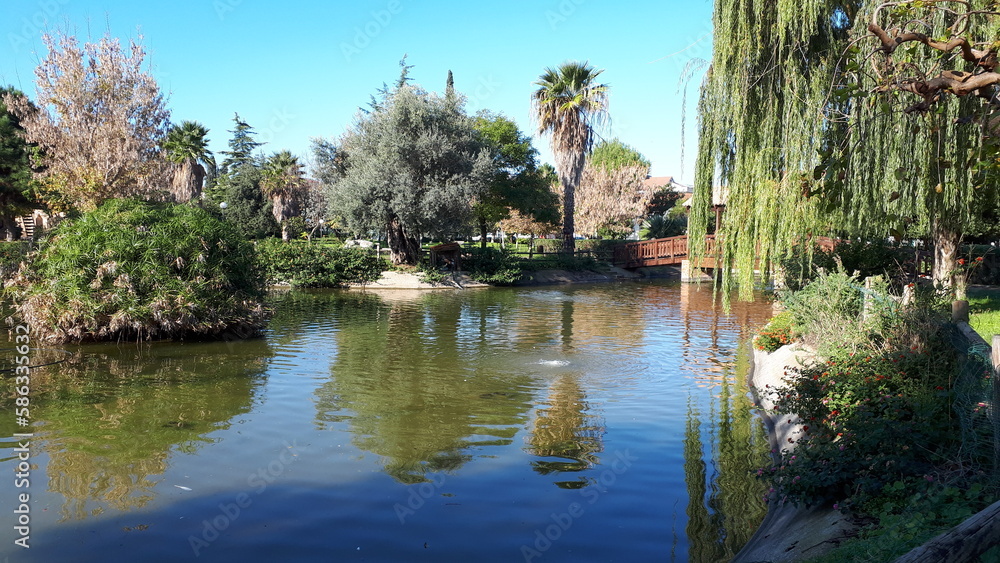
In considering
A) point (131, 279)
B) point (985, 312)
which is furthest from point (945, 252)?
point (131, 279)

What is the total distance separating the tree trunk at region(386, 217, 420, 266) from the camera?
34.9 m

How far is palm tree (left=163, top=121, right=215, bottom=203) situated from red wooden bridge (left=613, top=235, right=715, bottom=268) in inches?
1082

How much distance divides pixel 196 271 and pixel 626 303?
51.7 ft

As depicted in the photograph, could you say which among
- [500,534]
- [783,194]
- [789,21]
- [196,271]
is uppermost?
[789,21]

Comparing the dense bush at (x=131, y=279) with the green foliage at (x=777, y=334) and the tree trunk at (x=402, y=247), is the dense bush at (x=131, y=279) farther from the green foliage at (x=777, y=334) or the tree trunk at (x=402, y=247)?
the tree trunk at (x=402, y=247)

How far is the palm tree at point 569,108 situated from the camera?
125ft

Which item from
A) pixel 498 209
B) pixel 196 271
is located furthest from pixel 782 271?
pixel 498 209

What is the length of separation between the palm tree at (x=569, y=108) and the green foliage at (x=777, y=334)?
26279mm

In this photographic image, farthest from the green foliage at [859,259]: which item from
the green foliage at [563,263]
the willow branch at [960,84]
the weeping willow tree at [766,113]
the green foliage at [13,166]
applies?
the green foliage at [13,166]

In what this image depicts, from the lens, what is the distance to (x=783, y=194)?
11.3 meters

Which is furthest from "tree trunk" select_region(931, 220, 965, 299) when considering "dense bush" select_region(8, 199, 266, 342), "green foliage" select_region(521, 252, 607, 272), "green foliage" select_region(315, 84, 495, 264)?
"green foliage" select_region(521, 252, 607, 272)

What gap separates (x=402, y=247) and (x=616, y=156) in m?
36.2

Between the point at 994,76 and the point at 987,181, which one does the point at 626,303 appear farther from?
→ the point at 994,76

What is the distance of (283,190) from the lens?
46406 mm
